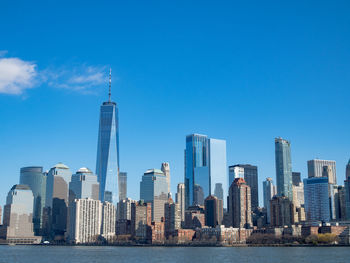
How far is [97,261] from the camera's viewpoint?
14212 cm

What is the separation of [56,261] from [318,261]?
69122 millimetres

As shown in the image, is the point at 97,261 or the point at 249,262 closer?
the point at 249,262

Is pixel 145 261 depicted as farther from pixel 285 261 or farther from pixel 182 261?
pixel 285 261

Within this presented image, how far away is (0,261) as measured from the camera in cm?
14438

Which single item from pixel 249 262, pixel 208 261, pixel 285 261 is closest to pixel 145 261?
pixel 208 261

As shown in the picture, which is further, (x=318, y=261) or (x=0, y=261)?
(x=0, y=261)

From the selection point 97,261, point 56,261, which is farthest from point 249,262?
point 56,261

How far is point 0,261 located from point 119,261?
33.1 metres

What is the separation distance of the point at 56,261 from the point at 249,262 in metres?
52.3

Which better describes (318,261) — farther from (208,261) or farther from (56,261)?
(56,261)

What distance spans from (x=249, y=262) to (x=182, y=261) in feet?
58.2

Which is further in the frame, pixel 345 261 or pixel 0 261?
pixel 0 261

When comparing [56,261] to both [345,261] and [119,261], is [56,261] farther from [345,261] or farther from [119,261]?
[345,261]

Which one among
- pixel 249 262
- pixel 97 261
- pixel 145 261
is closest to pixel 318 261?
pixel 249 262
